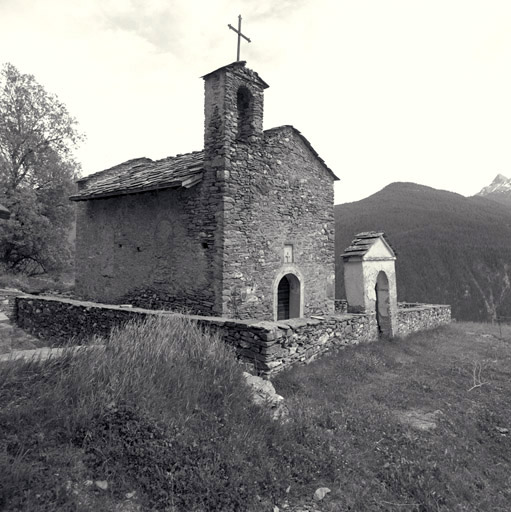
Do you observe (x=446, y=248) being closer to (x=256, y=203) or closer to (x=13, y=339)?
(x=256, y=203)

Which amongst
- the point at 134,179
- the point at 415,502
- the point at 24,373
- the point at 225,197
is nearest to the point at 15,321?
the point at 134,179

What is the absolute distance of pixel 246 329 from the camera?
621 cm

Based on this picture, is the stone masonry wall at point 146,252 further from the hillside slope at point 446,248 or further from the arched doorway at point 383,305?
the hillside slope at point 446,248

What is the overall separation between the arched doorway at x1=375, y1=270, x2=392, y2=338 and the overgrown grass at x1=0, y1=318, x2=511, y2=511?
5260 millimetres

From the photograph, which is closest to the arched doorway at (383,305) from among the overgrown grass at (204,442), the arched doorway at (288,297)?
the arched doorway at (288,297)

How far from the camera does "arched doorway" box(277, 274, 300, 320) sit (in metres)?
10.0

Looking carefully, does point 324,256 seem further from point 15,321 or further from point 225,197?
point 15,321

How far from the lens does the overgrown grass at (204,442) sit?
113 inches

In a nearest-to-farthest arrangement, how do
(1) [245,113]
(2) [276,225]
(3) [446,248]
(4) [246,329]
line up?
(4) [246,329], (1) [245,113], (2) [276,225], (3) [446,248]

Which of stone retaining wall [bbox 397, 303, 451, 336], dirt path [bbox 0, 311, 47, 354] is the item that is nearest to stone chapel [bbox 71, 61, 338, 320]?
dirt path [bbox 0, 311, 47, 354]

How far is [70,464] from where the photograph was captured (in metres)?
2.88

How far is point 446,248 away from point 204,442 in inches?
1057

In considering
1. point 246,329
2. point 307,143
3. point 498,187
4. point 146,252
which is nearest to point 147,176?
point 146,252

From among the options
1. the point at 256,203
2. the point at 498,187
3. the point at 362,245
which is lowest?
the point at 362,245
